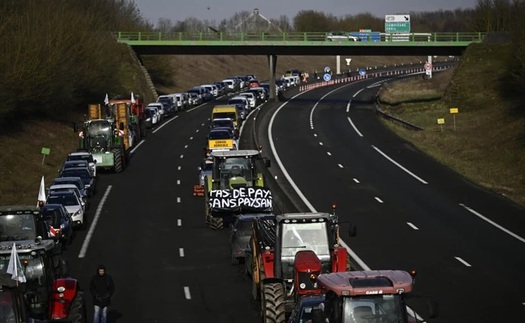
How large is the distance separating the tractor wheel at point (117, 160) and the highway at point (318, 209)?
466 mm

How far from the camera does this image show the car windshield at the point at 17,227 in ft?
87.0

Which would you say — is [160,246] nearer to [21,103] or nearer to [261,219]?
[261,219]

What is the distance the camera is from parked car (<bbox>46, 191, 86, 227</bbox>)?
1500 inches

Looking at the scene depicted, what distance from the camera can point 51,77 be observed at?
68.6 meters

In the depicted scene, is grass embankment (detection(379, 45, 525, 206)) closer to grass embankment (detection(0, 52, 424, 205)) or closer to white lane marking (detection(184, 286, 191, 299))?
grass embankment (detection(0, 52, 424, 205))

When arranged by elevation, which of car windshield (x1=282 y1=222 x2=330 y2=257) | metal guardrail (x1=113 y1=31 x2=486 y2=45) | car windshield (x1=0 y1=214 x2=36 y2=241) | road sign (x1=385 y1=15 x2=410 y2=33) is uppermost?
road sign (x1=385 y1=15 x2=410 y2=33)

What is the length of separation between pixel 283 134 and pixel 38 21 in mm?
18498

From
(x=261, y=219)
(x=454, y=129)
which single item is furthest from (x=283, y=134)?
(x=261, y=219)

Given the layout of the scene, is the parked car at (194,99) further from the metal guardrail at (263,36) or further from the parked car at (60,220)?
the parked car at (60,220)

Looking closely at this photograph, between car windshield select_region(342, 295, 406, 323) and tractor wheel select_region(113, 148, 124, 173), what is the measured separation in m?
39.2

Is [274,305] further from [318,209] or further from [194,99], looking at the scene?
[194,99]

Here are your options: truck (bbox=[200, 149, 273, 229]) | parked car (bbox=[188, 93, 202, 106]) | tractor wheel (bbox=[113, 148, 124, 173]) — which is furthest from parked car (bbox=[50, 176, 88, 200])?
parked car (bbox=[188, 93, 202, 106])

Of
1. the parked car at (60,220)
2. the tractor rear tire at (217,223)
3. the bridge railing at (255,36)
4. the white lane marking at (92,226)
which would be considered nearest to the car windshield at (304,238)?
the parked car at (60,220)

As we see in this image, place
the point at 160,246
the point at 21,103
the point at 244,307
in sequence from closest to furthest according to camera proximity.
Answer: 1. the point at 244,307
2. the point at 160,246
3. the point at 21,103
